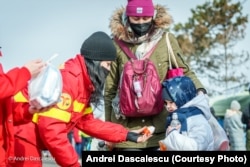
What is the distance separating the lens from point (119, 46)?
6789 mm

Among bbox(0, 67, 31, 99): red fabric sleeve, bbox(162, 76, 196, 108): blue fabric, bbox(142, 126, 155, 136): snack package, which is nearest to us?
bbox(0, 67, 31, 99): red fabric sleeve

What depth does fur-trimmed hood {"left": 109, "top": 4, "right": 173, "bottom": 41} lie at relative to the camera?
6777 millimetres

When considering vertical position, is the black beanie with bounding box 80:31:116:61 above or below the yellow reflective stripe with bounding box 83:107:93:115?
above

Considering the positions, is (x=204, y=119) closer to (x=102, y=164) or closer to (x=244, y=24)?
(x=102, y=164)

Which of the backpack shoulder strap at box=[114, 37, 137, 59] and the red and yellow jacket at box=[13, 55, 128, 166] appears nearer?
the red and yellow jacket at box=[13, 55, 128, 166]

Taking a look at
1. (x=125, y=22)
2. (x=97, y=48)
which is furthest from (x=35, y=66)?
(x=125, y=22)

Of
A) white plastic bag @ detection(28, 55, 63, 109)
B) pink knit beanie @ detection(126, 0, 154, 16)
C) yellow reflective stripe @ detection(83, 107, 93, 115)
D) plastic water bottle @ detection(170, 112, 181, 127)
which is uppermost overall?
pink knit beanie @ detection(126, 0, 154, 16)

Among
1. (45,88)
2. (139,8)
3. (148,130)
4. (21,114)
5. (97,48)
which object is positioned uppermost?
(139,8)

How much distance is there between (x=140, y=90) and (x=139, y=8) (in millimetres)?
754

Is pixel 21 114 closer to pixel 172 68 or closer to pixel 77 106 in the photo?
pixel 77 106

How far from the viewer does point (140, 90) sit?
259 inches

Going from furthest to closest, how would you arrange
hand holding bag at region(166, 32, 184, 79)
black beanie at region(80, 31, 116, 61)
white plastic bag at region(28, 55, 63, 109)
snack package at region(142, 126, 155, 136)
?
hand holding bag at region(166, 32, 184, 79) → snack package at region(142, 126, 155, 136) → black beanie at region(80, 31, 116, 61) → white plastic bag at region(28, 55, 63, 109)

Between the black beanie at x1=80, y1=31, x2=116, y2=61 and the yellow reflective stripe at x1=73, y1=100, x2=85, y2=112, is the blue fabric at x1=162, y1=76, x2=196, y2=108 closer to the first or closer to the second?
the black beanie at x1=80, y1=31, x2=116, y2=61

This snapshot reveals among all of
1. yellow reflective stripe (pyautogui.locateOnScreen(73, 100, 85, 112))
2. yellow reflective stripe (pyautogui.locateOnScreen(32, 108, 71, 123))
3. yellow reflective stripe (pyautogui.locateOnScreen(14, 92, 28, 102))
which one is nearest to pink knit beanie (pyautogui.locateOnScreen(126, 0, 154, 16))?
yellow reflective stripe (pyautogui.locateOnScreen(73, 100, 85, 112))
